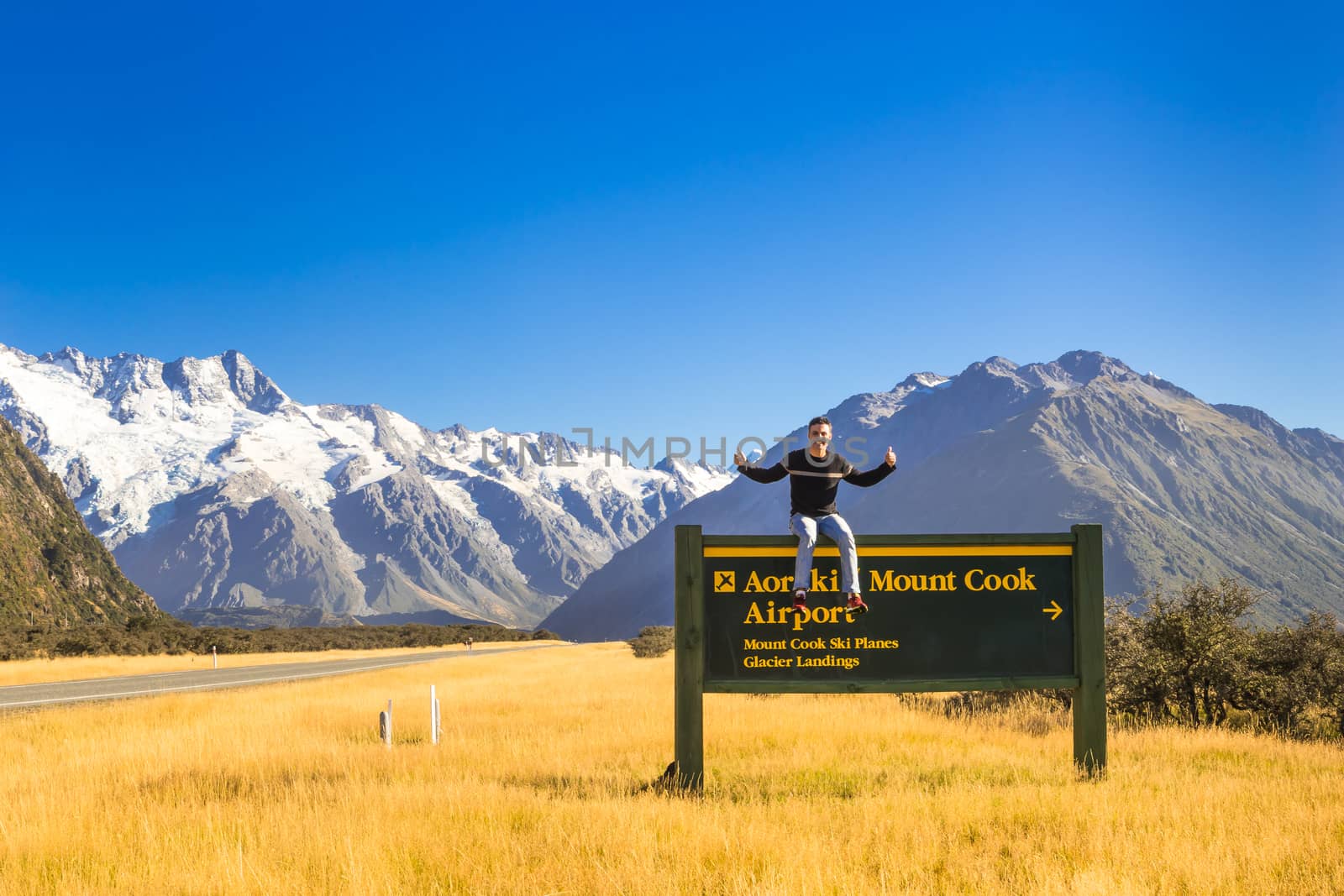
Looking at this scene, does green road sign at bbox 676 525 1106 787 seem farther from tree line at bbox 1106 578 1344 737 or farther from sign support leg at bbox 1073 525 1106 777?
tree line at bbox 1106 578 1344 737

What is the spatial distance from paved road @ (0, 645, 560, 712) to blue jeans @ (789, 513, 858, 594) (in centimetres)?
1990

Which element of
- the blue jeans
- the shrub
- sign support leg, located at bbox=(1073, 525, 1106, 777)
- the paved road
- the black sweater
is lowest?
the shrub

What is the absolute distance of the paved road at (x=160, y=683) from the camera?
918 inches

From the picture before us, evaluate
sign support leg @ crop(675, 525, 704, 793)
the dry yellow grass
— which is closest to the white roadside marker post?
sign support leg @ crop(675, 525, 704, 793)

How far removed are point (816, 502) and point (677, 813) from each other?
3.12 m

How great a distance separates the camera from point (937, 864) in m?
6.37

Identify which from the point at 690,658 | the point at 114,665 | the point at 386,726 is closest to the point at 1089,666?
the point at 690,658

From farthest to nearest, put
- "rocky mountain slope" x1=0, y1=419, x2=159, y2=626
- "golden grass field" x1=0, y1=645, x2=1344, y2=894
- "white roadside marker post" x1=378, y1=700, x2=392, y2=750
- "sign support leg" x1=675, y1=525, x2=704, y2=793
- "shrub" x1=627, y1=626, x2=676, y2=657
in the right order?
1. "rocky mountain slope" x1=0, y1=419, x2=159, y2=626
2. "shrub" x1=627, y1=626, x2=676, y2=657
3. "white roadside marker post" x1=378, y1=700, x2=392, y2=750
4. "sign support leg" x1=675, y1=525, x2=704, y2=793
5. "golden grass field" x1=0, y1=645, x2=1344, y2=894

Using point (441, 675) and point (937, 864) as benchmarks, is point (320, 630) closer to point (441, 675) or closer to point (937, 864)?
point (441, 675)

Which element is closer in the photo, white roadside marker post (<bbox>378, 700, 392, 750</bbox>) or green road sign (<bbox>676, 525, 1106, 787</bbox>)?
green road sign (<bbox>676, 525, 1106, 787</bbox>)

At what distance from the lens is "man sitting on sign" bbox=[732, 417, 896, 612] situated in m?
8.70

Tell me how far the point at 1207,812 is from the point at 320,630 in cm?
7314

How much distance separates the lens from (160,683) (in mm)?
28891

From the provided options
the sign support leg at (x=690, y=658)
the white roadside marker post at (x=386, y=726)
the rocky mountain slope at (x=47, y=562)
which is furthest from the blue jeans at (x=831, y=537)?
the rocky mountain slope at (x=47, y=562)
